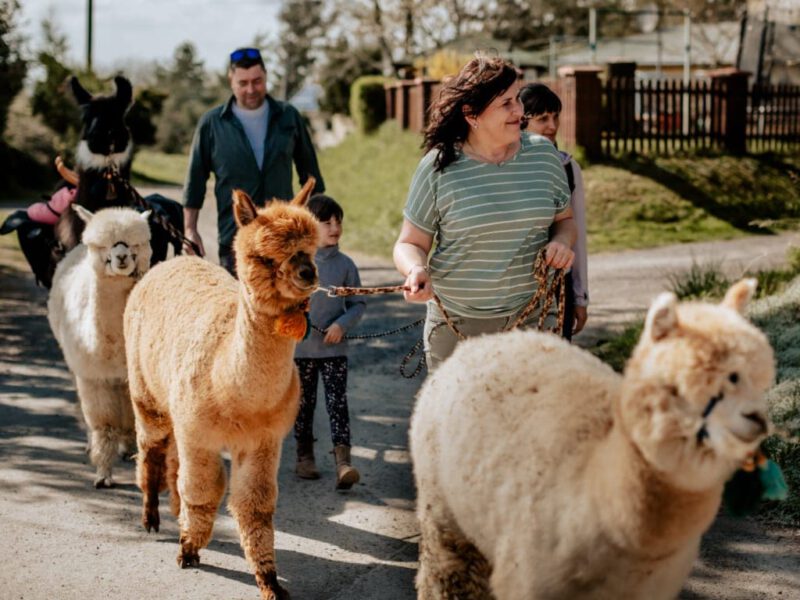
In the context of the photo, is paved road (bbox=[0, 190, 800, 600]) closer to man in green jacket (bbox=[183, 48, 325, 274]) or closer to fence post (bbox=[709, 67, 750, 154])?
man in green jacket (bbox=[183, 48, 325, 274])

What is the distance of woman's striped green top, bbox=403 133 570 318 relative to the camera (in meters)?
3.80

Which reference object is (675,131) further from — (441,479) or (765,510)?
(441,479)

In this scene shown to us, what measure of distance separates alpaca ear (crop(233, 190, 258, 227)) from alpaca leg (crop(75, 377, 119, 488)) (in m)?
2.44

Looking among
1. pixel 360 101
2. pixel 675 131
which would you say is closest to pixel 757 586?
pixel 675 131

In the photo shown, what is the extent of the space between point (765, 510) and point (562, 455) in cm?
282

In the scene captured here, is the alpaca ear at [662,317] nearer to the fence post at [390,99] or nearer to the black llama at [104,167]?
the black llama at [104,167]

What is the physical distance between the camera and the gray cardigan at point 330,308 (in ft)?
19.2

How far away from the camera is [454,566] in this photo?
322 cm

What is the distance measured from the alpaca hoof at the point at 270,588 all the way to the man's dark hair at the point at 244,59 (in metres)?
3.14

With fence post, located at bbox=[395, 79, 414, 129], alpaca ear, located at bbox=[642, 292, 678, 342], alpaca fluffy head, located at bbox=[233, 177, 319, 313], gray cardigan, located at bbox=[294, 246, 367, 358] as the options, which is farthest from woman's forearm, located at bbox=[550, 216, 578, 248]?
fence post, located at bbox=[395, 79, 414, 129]

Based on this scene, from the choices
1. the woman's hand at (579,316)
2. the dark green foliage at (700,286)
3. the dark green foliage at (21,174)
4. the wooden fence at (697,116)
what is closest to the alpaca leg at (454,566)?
the woman's hand at (579,316)

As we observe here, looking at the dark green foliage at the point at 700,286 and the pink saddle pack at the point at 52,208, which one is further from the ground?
the pink saddle pack at the point at 52,208

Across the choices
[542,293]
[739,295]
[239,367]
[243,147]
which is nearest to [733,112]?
[243,147]

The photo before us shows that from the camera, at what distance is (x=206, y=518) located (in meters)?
4.61
